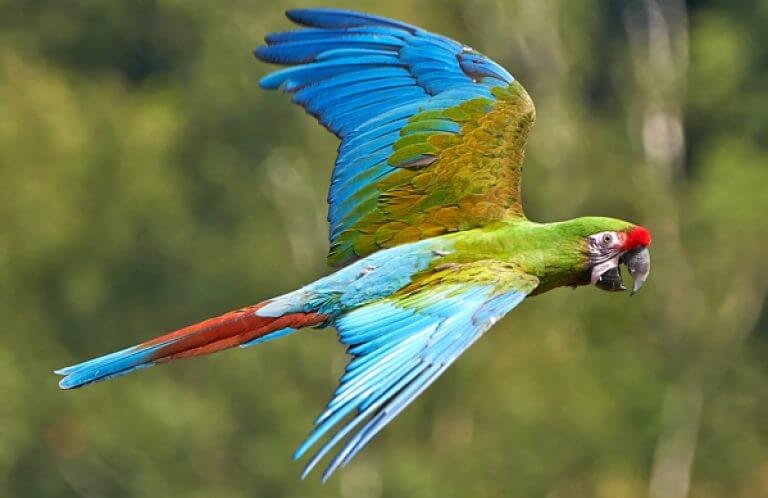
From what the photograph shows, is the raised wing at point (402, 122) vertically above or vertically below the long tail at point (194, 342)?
above

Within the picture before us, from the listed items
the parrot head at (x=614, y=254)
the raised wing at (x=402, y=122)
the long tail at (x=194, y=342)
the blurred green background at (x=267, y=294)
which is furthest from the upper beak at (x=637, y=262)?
the blurred green background at (x=267, y=294)

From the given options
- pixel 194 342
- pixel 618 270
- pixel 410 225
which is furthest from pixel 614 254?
pixel 194 342

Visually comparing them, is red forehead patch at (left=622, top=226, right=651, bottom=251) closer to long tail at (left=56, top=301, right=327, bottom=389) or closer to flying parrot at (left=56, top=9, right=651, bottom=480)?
flying parrot at (left=56, top=9, right=651, bottom=480)

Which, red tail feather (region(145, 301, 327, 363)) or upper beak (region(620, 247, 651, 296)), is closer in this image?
red tail feather (region(145, 301, 327, 363))

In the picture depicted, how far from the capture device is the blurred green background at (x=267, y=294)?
1969cm

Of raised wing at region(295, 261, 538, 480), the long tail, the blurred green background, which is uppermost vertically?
raised wing at region(295, 261, 538, 480)

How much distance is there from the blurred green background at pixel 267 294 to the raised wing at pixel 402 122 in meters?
12.0

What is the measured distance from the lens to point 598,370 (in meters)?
23.4

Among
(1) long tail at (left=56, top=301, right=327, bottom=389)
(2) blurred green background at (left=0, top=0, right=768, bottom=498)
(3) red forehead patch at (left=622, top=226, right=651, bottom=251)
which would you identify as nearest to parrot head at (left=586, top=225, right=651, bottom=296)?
(3) red forehead patch at (left=622, top=226, right=651, bottom=251)

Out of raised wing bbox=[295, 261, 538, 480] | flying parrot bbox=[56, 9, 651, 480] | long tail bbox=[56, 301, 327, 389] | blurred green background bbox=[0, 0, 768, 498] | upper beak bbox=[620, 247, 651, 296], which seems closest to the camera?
raised wing bbox=[295, 261, 538, 480]

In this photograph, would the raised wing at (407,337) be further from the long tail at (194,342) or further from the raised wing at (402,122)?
the raised wing at (402,122)

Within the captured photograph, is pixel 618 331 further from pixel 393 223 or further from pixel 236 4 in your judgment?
pixel 393 223

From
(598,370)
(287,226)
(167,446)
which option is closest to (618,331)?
(598,370)

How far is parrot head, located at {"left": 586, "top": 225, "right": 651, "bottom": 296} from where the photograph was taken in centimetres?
621
